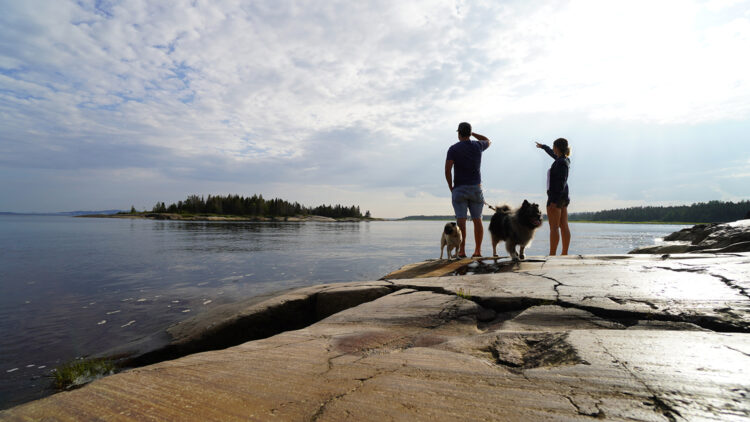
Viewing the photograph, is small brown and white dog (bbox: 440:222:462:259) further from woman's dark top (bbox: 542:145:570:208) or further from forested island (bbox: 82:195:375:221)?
forested island (bbox: 82:195:375:221)

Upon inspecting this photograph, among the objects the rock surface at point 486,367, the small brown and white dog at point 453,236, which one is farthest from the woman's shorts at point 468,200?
the rock surface at point 486,367

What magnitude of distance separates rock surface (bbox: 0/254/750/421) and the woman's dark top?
174 inches

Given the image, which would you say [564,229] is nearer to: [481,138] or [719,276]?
[481,138]

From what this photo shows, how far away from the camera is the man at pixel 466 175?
26.6ft

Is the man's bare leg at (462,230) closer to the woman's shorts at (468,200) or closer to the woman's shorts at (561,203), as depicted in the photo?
the woman's shorts at (468,200)

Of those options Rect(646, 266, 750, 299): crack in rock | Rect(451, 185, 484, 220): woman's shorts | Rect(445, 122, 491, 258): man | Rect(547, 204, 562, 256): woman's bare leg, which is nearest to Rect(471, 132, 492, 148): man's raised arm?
Rect(445, 122, 491, 258): man

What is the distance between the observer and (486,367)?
218 cm

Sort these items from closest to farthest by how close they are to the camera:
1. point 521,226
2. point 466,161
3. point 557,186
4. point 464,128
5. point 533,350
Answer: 1. point 533,350
2. point 521,226
3. point 466,161
4. point 464,128
5. point 557,186

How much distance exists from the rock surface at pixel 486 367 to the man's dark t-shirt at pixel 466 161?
451 centimetres

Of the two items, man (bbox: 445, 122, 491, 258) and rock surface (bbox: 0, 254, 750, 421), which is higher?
man (bbox: 445, 122, 491, 258)

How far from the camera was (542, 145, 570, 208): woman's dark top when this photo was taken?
823 cm

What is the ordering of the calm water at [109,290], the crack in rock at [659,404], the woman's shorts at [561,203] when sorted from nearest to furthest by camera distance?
the crack in rock at [659,404], the calm water at [109,290], the woman's shorts at [561,203]

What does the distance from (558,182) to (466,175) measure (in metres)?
2.56

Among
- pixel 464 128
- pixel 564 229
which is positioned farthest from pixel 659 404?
pixel 564 229
